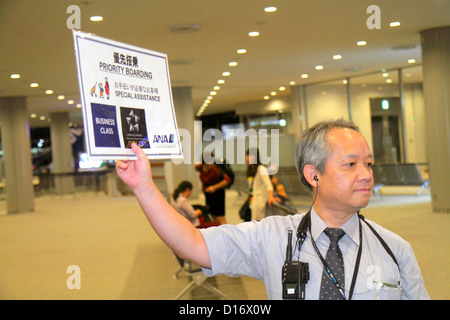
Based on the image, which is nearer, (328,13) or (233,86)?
(328,13)

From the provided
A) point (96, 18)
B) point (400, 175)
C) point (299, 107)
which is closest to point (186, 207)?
point (96, 18)

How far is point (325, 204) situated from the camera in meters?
1.84

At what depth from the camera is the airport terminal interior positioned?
6.89 metres

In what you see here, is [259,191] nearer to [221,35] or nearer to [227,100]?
[221,35]

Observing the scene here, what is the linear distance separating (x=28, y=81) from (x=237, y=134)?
13316mm

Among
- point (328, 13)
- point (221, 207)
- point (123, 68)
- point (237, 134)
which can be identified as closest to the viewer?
point (123, 68)

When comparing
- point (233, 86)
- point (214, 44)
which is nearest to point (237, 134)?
point (233, 86)

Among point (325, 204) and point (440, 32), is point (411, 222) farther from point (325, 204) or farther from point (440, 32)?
point (325, 204)

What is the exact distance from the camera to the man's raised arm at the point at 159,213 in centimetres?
158

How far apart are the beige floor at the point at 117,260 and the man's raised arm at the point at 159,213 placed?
3.93 m

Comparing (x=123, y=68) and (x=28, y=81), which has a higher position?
(x=28, y=81)

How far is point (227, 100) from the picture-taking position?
81.7ft

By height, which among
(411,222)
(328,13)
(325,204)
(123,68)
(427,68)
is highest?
(328,13)

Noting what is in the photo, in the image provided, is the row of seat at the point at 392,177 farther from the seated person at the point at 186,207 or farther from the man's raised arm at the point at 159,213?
the man's raised arm at the point at 159,213
